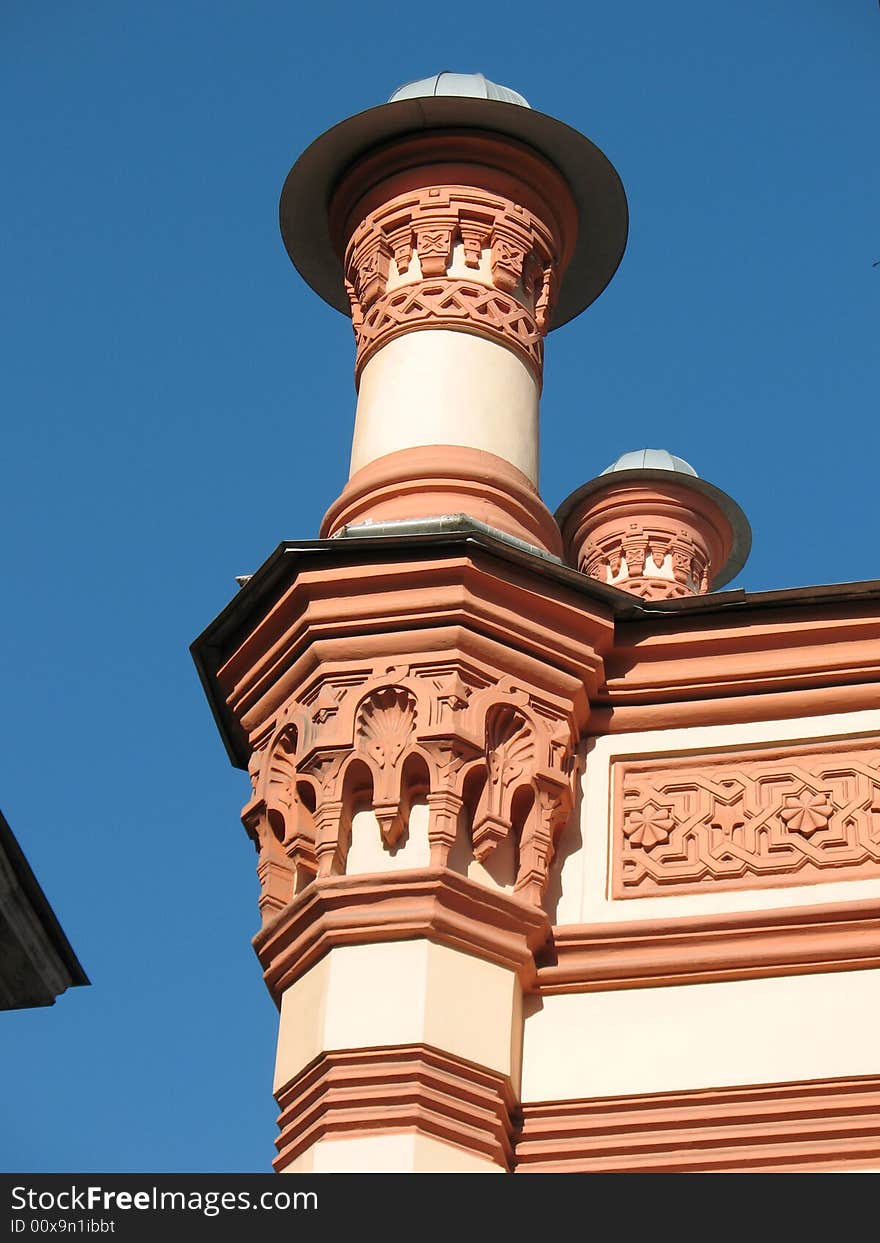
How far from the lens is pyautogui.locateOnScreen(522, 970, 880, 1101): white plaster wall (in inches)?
218

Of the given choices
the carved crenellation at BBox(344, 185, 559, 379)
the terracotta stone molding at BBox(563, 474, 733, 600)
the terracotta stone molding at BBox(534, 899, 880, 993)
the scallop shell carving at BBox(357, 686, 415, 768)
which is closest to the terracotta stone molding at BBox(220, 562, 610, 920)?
the scallop shell carving at BBox(357, 686, 415, 768)

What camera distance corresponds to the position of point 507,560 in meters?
6.24

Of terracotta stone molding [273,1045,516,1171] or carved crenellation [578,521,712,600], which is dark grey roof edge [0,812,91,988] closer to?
terracotta stone molding [273,1045,516,1171]

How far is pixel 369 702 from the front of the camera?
603 cm

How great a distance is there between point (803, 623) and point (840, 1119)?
1.51 metres

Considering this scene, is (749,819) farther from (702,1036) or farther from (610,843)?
(702,1036)

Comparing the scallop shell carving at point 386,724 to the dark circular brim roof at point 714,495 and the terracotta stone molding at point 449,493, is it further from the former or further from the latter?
the dark circular brim roof at point 714,495

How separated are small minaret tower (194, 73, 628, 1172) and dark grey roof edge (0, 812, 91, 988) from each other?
104 cm

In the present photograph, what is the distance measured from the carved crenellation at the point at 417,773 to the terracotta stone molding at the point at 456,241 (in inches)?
59.0

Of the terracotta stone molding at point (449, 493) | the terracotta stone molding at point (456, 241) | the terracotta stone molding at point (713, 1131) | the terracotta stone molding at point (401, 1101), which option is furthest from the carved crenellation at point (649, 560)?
the terracotta stone molding at point (401, 1101)

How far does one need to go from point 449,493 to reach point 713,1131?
208cm

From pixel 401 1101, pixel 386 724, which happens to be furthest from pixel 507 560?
pixel 401 1101
